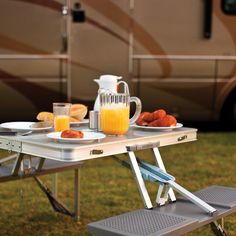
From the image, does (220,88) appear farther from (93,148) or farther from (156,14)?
(93,148)

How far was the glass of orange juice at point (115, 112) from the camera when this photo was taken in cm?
273

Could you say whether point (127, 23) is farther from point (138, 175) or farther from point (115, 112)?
point (138, 175)

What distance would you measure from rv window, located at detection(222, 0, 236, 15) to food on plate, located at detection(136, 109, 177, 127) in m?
4.62

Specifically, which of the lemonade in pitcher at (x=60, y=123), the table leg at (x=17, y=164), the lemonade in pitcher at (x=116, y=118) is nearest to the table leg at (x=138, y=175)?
the lemonade in pitcher at (x=116, y=118)

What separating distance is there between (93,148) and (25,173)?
1.03 meters

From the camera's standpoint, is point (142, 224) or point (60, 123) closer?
point (142, 224)

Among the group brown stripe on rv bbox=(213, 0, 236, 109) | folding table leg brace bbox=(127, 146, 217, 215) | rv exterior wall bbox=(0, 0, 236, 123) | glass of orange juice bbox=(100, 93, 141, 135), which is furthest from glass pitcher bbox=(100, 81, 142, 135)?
brown stripe on rv bbox=(213, 0, 236, 109)

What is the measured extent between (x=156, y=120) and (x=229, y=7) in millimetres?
4732

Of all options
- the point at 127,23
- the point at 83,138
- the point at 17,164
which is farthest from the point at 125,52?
the point at 83,138

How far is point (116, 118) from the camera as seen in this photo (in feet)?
8.95

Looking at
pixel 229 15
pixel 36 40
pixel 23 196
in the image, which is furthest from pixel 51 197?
pixel 229 15

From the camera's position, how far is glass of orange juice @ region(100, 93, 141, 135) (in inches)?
107

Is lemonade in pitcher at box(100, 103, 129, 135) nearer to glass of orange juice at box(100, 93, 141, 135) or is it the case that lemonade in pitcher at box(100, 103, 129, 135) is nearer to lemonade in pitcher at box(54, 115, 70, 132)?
glass of orange juice at box(100, 93, 141, 135)

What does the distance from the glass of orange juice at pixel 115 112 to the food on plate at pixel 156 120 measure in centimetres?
25
